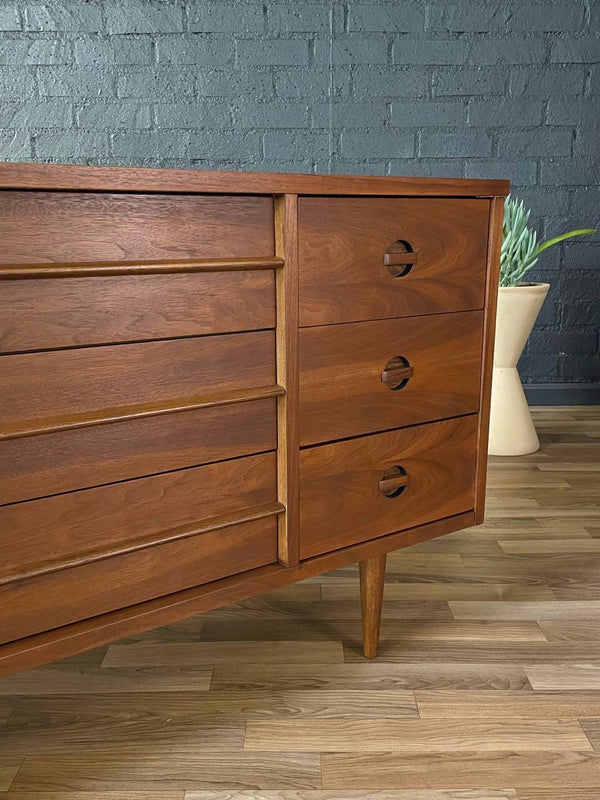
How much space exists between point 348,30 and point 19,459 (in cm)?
211

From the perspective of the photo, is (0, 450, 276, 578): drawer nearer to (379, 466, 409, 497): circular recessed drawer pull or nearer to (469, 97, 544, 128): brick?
(379, 466, 409, 497): circular recessed drawer pull

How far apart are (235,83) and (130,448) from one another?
1.90 m

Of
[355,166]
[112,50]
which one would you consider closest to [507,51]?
[355,166]

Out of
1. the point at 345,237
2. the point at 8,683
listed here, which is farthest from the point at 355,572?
the point at 345,237

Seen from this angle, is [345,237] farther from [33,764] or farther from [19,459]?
[33,764]

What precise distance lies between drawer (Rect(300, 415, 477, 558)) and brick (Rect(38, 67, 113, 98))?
1839 mm

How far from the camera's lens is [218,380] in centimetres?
90

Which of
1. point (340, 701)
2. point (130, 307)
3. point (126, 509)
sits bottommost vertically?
point (340, 701)

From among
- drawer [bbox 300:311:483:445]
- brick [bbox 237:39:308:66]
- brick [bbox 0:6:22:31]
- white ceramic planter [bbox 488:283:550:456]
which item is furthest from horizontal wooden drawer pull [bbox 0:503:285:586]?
brick [bbox 0:6:22:31]

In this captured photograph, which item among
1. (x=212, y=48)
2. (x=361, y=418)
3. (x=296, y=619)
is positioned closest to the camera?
(x=361, y=418)

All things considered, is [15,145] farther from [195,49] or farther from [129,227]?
[129,227]

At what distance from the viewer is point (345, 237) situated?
0.96 metres

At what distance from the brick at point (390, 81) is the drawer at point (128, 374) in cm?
181

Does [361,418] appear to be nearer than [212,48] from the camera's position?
Yes
